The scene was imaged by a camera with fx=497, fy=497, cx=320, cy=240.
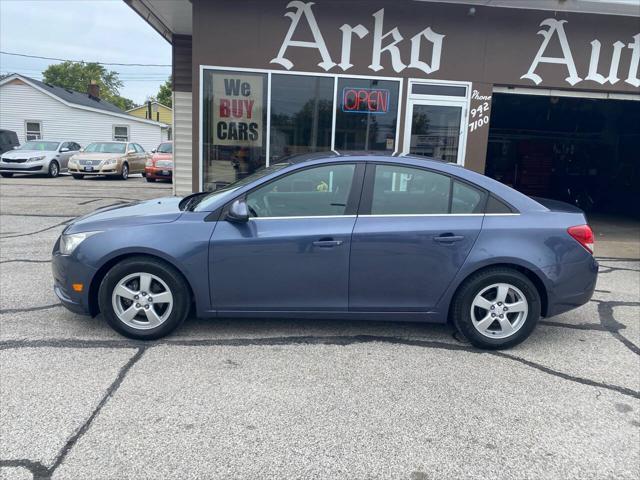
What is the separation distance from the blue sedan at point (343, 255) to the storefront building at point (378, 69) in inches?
197

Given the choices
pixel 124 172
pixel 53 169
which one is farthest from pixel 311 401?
pixel 53 169

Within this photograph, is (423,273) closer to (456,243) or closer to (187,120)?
(456,243)

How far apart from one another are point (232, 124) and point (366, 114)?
2420 mm

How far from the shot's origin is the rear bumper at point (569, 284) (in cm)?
406

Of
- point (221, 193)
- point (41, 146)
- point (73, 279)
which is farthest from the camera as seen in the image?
point (41, 146)

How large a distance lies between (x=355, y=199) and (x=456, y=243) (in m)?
0.88

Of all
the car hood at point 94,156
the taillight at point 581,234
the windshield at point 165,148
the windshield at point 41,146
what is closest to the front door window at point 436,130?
the taillight at point 581,234

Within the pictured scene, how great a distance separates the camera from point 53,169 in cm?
2023

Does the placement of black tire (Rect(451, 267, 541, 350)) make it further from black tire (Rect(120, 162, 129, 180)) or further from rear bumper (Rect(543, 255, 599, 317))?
black tire (Rect(120, 162, 129, 180))

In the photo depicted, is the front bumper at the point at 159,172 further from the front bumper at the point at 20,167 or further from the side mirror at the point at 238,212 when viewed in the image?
the side mirror at the point at 238,212

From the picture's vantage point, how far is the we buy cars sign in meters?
8.71

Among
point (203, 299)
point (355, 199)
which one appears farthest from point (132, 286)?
point (355, 199)

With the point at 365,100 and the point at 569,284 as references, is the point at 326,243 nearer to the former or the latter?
the point at 569,284

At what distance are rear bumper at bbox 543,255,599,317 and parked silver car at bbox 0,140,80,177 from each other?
20.4 m
